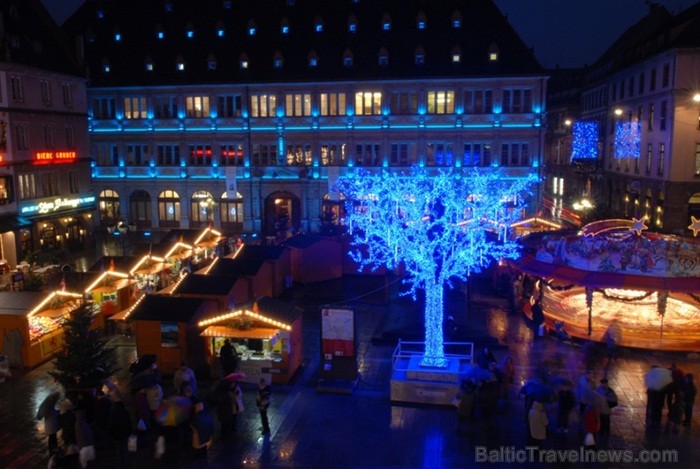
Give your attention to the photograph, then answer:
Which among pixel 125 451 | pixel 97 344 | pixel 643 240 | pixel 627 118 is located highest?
pixel 627 118

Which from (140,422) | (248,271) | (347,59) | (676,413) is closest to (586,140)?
(347,59)

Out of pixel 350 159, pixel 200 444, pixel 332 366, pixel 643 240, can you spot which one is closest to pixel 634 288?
pixel 643 240

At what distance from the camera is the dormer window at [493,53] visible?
44.7 m

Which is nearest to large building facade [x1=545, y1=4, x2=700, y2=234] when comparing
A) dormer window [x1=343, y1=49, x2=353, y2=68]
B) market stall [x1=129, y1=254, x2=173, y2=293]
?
dormer window [x1=343, y1=49, x2=353, y2=68]

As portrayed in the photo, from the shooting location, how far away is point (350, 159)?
4709 centimetres

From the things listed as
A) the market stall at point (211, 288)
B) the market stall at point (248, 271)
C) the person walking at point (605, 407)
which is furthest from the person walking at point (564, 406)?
the market stall at point (248, 271)

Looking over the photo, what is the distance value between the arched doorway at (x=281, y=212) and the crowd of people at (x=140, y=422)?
3271cm

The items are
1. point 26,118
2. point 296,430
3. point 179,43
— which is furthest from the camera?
point 179,43

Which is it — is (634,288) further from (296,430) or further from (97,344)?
(97,344)

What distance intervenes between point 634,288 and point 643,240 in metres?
2.31

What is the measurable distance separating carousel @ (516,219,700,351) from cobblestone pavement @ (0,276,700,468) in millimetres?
1158

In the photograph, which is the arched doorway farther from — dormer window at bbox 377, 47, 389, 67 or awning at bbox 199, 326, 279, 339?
awning at bbox 199, 326, 279, 339

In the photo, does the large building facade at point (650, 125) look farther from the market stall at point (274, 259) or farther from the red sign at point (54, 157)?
the red sign at point (54, 157)

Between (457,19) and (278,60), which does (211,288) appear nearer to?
(278,60)
